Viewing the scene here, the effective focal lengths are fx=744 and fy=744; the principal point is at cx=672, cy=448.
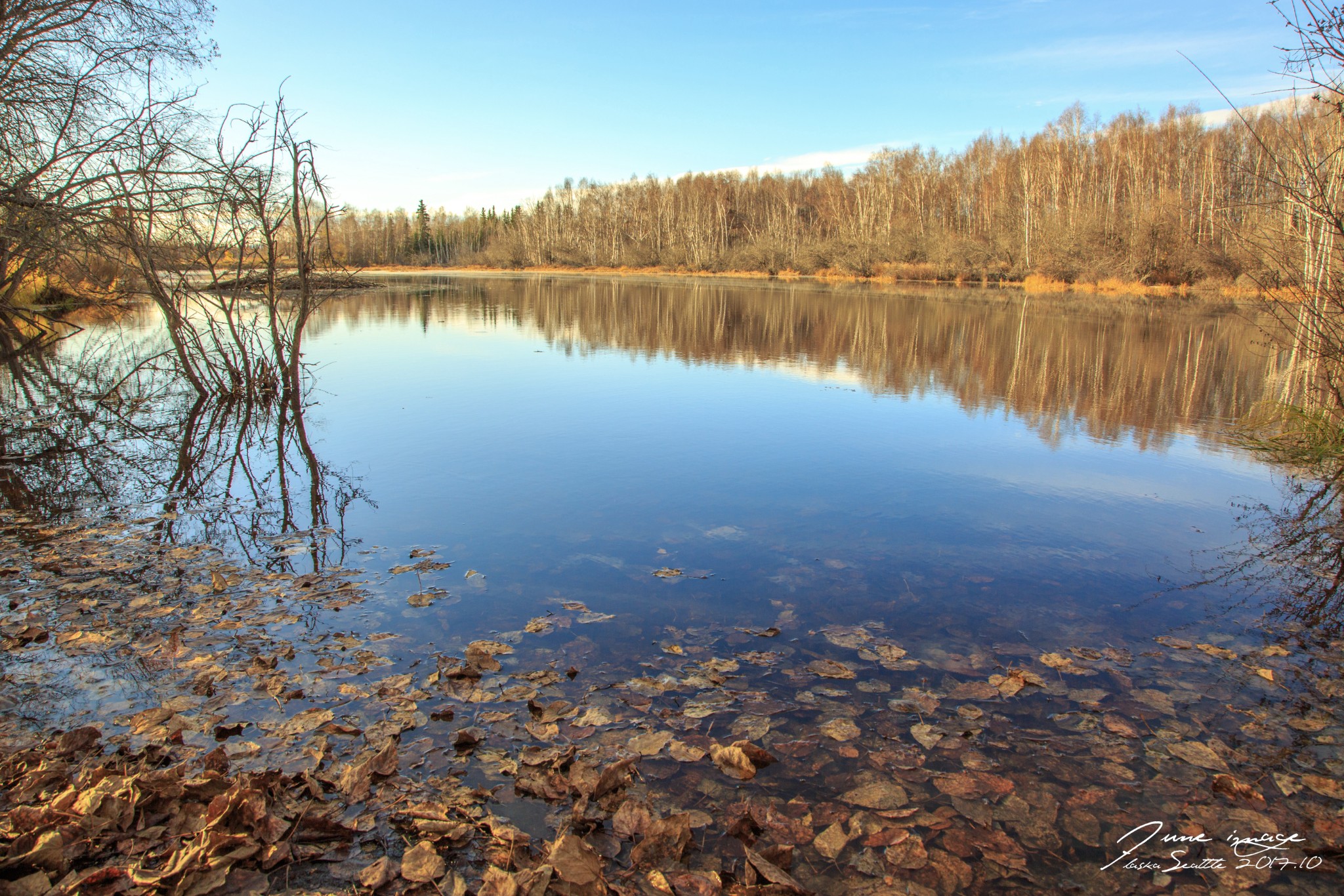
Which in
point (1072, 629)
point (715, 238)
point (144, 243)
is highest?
point (715, 238)

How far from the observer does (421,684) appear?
3629mm

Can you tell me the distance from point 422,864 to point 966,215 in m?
72.1

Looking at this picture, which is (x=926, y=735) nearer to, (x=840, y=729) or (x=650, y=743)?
(x=840, y=729)

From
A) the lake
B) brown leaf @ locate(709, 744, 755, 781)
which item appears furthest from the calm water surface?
brown leaf @ locate(709, 744, 755, 781)

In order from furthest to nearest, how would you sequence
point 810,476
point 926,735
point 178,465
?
1. point 178,465
2. point 810,476
3. point 926,735

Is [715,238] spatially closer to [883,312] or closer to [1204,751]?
[883,312]

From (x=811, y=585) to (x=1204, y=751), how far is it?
7.54ft

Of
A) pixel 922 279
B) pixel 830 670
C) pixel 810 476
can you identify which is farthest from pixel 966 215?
pixel 830 670

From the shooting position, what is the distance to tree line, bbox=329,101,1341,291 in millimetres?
37688

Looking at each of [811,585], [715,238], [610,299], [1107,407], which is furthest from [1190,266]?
[715,238]

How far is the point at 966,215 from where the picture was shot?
2584 inches

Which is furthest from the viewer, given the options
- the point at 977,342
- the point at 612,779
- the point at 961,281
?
the point at 961,281

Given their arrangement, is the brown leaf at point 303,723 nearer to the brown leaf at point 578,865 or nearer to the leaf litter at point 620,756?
the leaf litter at point 620,756

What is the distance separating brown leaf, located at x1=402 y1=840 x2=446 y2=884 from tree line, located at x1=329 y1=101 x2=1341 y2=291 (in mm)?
12295
